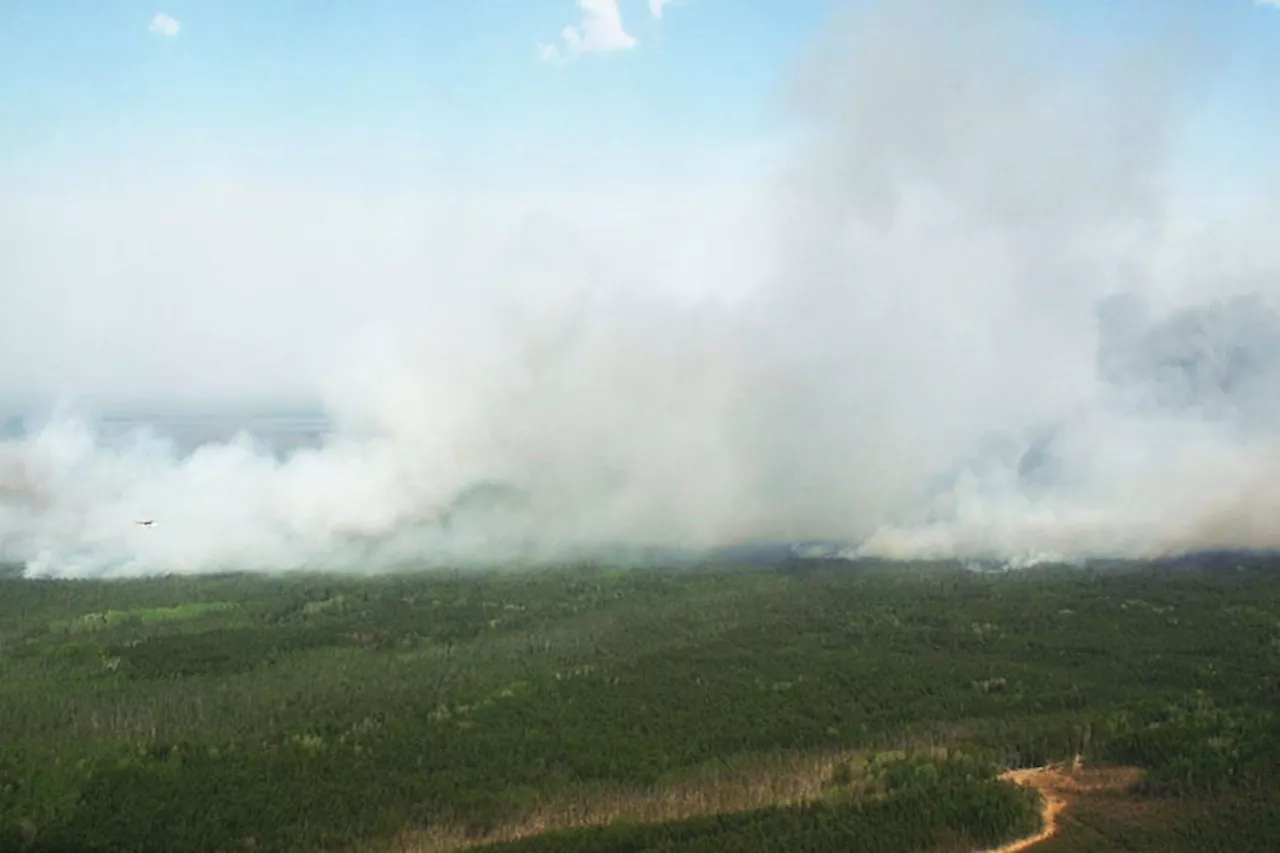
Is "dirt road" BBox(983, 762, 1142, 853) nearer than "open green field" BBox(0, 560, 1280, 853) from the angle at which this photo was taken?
No

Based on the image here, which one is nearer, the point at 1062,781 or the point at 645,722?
the point at 1062,781

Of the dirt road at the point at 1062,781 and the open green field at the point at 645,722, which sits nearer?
the open green field at the point at 645,722

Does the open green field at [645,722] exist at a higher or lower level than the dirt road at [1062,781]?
higher

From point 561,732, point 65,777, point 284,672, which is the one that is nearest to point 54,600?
point 284,672

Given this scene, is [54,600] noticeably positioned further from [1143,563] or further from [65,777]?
[1143,563]

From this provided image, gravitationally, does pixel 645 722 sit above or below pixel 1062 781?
above

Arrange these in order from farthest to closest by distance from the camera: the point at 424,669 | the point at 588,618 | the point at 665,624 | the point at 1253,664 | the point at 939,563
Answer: the point at 939,563, the point at 588,618, the point at 665,624, the point at 424,669, the point at 1253,664

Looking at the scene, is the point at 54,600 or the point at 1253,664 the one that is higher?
the point at 54,600

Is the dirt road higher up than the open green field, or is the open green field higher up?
the open green field
